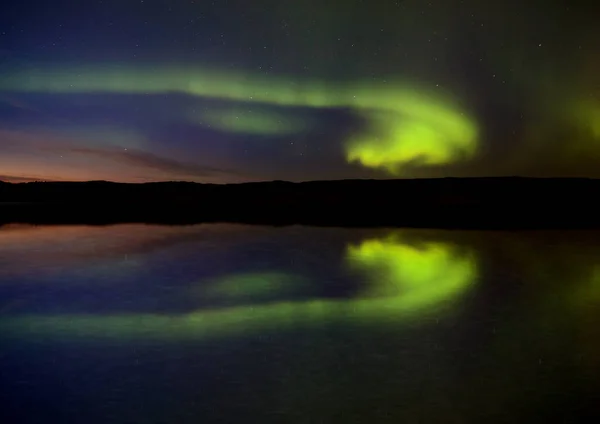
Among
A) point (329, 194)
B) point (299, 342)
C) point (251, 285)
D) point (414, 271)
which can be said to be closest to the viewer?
point (299, 342)

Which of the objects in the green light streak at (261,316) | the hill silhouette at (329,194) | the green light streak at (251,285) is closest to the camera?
the green light streak at (261,316)

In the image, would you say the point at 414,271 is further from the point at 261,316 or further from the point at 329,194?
the point at 329,194

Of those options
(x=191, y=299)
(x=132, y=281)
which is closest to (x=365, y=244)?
(x=132, y=281)

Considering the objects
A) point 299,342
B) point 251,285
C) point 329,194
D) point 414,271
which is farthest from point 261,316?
point 329,194

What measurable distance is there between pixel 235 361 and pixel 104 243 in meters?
17.9

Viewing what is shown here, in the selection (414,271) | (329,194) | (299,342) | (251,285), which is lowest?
(299,342)

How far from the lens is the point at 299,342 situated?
25.3 ft

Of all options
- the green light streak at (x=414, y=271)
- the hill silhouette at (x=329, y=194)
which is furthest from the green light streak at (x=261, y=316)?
the hill silhouette at (x=329, y=194)

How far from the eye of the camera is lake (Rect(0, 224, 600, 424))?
17.9 ft

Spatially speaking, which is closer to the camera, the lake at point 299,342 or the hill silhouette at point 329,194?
the lake at point 299,342

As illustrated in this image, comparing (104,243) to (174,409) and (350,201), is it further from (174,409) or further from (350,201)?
(350,201)

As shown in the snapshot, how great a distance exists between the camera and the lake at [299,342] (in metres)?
5.46

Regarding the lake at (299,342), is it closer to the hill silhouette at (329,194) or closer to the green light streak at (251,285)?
the green light streak at (251,285)

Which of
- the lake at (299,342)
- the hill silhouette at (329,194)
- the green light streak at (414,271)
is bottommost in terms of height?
the lake at (299,342)
